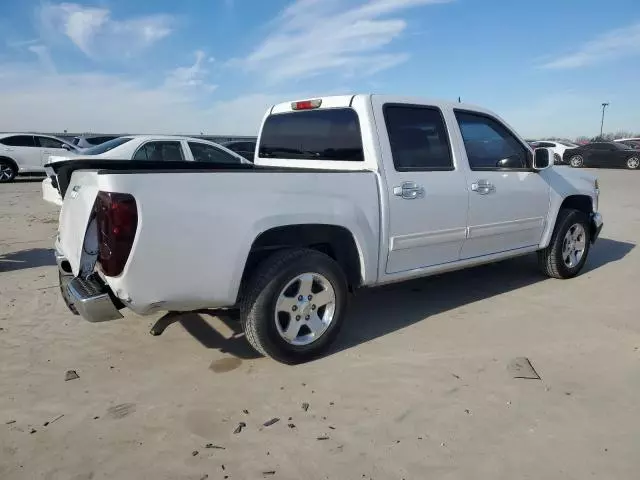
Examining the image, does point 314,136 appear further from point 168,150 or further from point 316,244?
point 168,150

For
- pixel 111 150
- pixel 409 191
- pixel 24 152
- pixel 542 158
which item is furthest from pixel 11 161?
pixel 542 158

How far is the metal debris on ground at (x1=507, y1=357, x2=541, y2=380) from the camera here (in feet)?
10.7

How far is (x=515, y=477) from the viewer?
2307 mm

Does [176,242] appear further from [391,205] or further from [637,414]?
[637,414]

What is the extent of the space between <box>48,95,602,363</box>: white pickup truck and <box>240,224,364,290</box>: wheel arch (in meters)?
0.01

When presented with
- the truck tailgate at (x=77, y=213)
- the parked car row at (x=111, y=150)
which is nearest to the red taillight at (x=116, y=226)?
the truck tailgate at (x=77, y=213)

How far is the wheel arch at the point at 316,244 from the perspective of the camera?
3314mm

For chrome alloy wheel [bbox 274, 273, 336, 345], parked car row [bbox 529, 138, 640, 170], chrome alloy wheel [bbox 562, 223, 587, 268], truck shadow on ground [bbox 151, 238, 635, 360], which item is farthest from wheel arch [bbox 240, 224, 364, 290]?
parked car row [bbox 529, 138, 640, 170]

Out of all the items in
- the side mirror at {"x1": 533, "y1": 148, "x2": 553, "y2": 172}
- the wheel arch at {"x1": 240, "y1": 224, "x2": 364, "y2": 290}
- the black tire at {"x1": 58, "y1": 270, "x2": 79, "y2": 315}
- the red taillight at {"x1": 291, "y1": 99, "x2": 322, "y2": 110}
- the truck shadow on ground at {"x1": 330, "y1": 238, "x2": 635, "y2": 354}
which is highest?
the red taillight at {"x1": 291, "y1": 99, "x2": 322, "y2": 110}

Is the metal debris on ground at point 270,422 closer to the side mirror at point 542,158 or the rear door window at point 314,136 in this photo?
the rear door window at point 314,136

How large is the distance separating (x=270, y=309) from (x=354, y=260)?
2.55 ft

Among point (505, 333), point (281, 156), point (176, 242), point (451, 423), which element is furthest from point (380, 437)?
point (281, 156)

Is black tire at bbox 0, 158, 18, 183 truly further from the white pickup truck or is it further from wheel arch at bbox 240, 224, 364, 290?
wheel arch at bbox 240, 224, 364, 290

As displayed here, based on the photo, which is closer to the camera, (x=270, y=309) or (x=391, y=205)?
(x=270, y=309)
